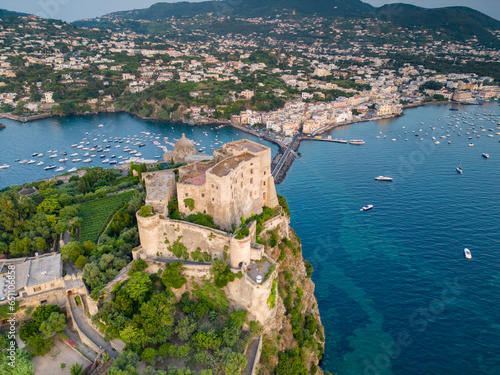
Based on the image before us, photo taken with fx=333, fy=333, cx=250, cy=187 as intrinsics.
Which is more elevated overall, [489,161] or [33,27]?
[33,27]

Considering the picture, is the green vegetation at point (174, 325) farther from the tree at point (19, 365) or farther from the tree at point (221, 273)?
the tree at point (19, 365)

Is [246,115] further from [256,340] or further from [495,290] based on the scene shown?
[256,340]

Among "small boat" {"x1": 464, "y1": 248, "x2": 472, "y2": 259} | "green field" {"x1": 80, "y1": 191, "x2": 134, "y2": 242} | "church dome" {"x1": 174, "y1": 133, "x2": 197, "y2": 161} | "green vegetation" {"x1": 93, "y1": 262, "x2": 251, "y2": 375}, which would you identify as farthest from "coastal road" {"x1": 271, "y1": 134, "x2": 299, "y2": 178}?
"green vegetation" {"x1": 93, "y1": 262, "x2": 251, "y2": 375}

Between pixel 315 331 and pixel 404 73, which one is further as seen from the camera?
pixel 404 73

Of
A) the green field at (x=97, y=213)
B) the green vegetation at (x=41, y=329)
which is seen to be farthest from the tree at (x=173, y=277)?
the green field at (x=97, y=213)

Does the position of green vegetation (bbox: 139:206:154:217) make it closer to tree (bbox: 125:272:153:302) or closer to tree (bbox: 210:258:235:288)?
tree (bbox: 125:272:153:302)

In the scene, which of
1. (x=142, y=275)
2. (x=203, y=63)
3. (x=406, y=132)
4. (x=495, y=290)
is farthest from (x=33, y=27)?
(x=495, y=290)
